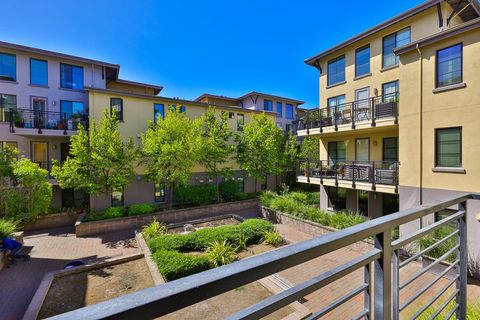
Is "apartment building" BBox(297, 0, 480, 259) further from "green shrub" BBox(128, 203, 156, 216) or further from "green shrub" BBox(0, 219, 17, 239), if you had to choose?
"green shrub" BBox(0, 219, 17, 239)

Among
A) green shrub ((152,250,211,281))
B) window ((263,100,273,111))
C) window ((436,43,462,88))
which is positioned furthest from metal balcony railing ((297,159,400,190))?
window ((263,100,273,111))

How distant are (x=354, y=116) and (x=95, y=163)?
15.4 m

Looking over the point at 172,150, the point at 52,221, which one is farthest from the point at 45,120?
the point at 172,150

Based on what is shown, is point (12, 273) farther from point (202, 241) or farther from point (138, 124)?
point (138, 124)

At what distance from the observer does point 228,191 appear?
2111 centimetres

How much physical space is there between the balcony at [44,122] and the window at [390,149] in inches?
730

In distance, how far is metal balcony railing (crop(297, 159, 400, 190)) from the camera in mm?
11992

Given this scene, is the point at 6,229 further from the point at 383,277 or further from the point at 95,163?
the point at 383,277

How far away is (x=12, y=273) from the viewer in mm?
9750

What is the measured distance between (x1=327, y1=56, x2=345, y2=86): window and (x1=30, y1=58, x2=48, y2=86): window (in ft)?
66.9

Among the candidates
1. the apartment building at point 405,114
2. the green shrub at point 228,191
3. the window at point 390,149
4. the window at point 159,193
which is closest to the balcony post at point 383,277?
the apartment building at point 405,114

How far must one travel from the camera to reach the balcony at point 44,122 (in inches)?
607

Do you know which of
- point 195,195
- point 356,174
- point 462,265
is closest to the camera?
point 462,265

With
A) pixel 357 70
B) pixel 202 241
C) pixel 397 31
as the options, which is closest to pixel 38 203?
pixel 202 241
